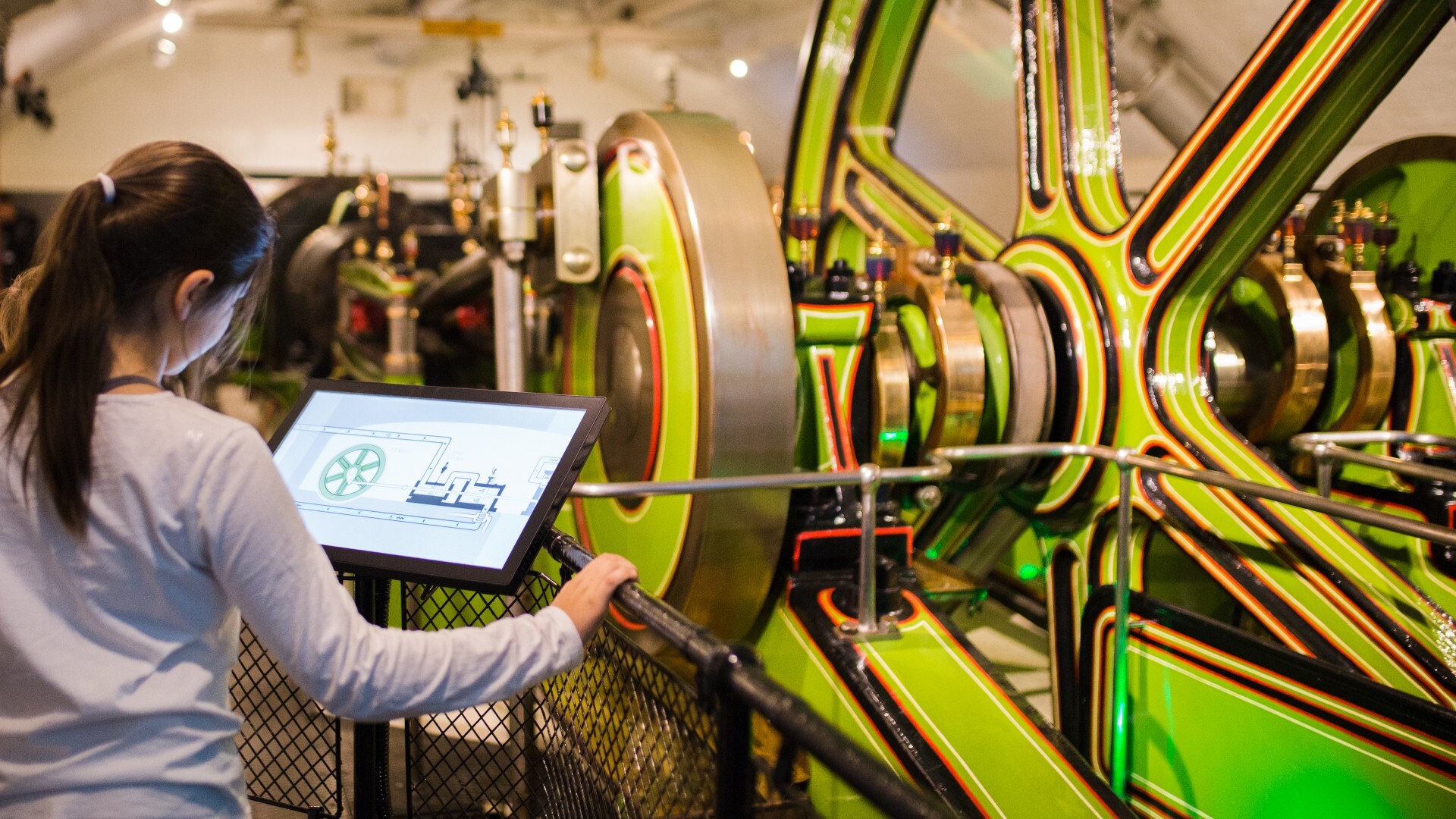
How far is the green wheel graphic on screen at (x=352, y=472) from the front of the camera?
1.35 m

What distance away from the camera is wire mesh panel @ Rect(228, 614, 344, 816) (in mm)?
1433

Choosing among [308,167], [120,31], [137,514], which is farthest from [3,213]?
[137,514]

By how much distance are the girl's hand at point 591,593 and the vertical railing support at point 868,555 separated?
977 mm

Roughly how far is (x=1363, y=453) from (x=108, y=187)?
212 centimetres

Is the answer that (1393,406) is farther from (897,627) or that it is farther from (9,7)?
(9,7)

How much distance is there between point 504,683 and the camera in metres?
0.98

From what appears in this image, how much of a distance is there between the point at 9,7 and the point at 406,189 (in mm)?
7771

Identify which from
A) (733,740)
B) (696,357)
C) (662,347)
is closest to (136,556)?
(733,740)

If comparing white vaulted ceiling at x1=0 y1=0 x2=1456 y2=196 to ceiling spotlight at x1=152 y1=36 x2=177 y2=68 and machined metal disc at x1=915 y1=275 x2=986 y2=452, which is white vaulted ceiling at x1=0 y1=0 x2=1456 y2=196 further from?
machined metal disc at x1=915 y1=275 x2=986 y2=452

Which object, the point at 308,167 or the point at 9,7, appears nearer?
the point at 9,7

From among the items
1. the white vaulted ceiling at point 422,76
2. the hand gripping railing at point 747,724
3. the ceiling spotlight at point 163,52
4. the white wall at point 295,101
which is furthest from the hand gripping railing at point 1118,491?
the ceiling spotlight at point 163,52

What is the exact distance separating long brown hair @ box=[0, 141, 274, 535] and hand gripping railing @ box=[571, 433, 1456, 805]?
875mm

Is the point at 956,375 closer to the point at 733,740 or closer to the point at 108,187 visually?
the point at 733,740

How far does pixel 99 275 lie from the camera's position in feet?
2.99
